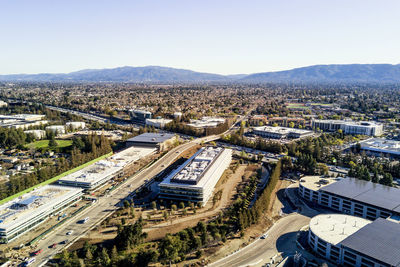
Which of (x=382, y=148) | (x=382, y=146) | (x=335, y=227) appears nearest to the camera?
(x=335, y=227)

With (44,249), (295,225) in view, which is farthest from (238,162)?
(44,249)

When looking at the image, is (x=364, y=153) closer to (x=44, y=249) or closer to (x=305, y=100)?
(x=44, y=249)

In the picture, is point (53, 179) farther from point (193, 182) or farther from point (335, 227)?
point (335, 227)

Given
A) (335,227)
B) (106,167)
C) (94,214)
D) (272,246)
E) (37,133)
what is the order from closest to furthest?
(272,246) < (335,227) < (94,214) < (106,167) < (37,133)

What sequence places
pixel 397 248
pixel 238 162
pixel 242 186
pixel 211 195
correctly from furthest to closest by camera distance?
1. pixel 238 162
2. pixel 242 186
3. pixel 211 195
4. pixel 397 248

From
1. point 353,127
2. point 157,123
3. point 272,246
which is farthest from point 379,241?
point 157,123

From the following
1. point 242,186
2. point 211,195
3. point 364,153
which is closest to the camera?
point 211,195

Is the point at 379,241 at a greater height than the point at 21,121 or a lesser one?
lesser
